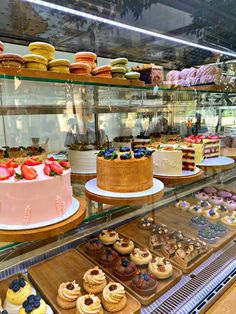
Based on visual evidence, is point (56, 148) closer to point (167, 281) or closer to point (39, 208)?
point (39, 208)

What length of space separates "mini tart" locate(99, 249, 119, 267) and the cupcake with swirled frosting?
11.3 inches

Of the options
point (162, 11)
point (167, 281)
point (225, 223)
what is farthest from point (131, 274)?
point (162, 11)

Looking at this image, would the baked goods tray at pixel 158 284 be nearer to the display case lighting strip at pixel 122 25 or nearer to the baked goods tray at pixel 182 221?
the baked goods tray at pixel 182 221

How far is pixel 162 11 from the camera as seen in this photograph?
2428mm

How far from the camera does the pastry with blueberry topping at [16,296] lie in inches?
46.6

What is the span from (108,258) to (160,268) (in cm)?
32

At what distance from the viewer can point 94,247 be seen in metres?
1.69

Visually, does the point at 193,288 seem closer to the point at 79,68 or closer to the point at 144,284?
the point at 144,284

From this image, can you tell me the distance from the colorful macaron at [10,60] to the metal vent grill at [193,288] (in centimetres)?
137

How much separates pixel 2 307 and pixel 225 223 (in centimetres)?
177

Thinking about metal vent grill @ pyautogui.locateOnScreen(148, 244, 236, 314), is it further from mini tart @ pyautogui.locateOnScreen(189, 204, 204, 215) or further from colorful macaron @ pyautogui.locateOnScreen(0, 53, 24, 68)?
colorful macaron @ pyautogui.locateOnScreen(0, 53, 24, 68)

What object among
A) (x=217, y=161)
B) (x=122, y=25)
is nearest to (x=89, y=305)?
(x=217, y=161)

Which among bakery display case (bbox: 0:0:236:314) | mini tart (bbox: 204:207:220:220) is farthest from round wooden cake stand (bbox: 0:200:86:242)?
mini tart (bbox: 204:207:220:220)

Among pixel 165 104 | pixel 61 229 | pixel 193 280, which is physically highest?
pixel 165 104
